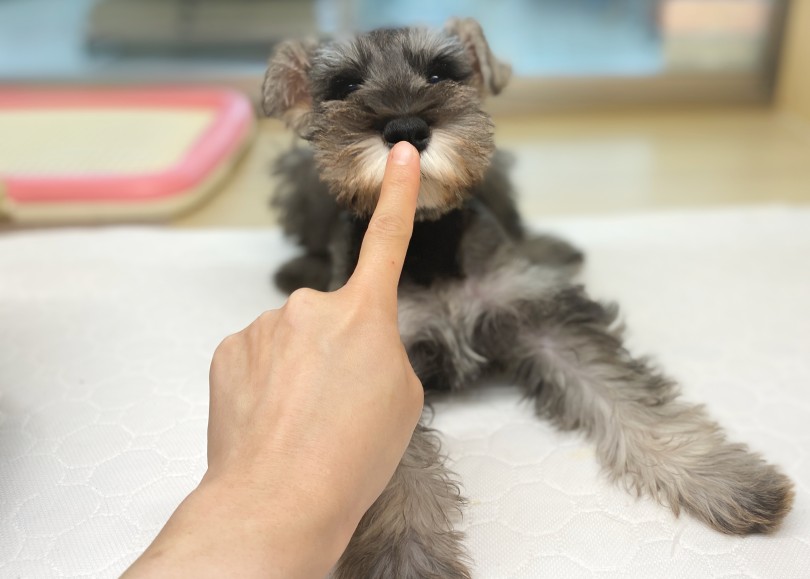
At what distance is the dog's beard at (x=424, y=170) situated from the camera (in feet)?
3.51

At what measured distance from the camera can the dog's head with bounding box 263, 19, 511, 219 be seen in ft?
3.55

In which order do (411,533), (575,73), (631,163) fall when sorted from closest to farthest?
(411,533) → (631,163) → (575,73)

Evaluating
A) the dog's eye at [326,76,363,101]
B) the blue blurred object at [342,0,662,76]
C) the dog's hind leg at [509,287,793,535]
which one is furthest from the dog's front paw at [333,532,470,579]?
the blue blurred object at [342,0,662,76]

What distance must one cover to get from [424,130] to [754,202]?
1.53 m

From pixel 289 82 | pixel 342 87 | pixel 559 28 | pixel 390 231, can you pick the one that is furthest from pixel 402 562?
pixel 559 28

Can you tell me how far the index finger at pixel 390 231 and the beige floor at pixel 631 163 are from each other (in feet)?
3.83

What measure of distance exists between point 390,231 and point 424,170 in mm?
194

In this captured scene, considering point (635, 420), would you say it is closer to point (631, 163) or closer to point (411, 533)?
point (411, 533)

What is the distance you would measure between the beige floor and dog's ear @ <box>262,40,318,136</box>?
66 cm

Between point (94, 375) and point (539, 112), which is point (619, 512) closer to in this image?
point (94, 375)

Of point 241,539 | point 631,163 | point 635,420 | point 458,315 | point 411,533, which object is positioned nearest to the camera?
point 241,539

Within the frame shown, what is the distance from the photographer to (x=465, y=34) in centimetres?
135

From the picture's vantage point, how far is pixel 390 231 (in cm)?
91

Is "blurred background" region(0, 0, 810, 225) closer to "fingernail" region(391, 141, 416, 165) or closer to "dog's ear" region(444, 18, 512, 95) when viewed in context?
"dog's ear" region(444, 18, 512, 95)
